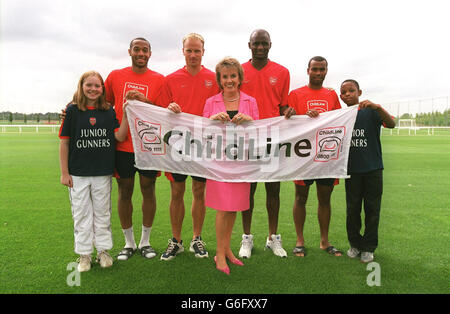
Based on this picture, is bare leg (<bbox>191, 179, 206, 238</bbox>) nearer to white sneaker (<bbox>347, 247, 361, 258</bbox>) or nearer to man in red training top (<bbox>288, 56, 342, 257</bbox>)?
man in red training top (<bbox>288, 56, 342, 257</bbox>)

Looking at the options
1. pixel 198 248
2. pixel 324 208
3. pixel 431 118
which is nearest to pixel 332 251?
pixel 324 208

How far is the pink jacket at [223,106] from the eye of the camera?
3.64m

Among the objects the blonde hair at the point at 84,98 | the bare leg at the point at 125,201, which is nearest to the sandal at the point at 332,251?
the bare leg at the point at 125,201

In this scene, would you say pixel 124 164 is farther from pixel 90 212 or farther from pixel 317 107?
pixel 317 107

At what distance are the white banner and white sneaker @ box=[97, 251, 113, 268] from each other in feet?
3.67

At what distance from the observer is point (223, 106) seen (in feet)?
12.0

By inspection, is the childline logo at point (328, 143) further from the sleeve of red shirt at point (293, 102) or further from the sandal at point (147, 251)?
the sandal at point (147, 251)

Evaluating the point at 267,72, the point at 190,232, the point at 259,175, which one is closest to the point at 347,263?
the point at 259,175

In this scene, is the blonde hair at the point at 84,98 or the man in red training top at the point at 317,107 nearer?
the blonde hair at the point at 84,98

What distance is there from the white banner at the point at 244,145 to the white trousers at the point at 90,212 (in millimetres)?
558

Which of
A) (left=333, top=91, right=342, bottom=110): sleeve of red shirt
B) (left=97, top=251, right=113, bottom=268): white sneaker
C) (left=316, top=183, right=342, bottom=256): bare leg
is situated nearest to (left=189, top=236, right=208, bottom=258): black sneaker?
(left=97, top=251, right=113, bottom=268): white sneaker

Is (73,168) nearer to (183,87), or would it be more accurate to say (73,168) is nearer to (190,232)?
(183,87)

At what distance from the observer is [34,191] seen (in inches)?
283

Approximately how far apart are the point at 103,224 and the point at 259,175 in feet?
6.33
